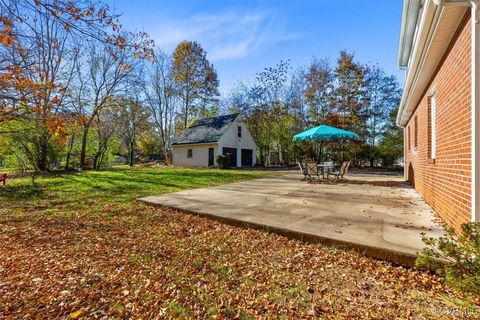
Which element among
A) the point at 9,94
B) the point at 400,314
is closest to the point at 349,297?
the point at 400,314

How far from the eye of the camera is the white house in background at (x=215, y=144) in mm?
23203

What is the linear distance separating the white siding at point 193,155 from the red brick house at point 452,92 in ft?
62.5

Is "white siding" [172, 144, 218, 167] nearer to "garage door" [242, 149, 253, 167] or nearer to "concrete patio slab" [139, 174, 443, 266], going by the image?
"garage door" [242, 149, 253, 167]

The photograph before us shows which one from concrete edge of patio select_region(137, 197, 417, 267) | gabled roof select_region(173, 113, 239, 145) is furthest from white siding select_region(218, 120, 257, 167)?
concrete edge of patio select_region(137, 197, 417, 267)

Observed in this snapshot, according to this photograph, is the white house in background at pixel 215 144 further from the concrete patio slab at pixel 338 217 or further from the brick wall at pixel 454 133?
the brick wall at pixel 454 133

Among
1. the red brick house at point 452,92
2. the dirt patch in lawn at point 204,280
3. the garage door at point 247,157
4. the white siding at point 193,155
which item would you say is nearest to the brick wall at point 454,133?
the red brick house at point 452,92

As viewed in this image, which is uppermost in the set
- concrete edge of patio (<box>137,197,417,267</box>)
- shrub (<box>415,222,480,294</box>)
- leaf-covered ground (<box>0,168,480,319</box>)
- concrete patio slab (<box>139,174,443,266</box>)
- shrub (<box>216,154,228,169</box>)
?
shrub (<box>216,154,228,169</box>)

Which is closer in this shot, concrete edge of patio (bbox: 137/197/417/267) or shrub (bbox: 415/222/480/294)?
shrub (bbox: 415/222/480/294)

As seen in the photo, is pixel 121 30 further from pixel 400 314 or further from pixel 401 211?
pixel 401 211

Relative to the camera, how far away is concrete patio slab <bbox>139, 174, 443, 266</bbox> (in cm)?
316

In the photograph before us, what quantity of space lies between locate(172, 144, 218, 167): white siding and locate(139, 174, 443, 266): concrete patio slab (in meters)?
16.7

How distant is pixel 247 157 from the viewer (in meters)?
25.6

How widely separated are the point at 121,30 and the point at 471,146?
571 centimetres

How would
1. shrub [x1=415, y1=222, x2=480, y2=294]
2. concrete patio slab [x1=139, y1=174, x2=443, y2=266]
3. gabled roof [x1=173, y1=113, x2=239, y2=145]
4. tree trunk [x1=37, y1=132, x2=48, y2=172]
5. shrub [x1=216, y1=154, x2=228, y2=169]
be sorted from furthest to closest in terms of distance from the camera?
gabled roof [x1=173, y1=113, x2=239, y2=145]
shrub [x1=216, y1=154, x2=228, y2=169]
tree trunk [x1=37, y1=132, x2=48, y2=172]
concrete patio slab [x1=139, y1=174, x2=443, y2=266]
shrub [x1=415, y1=222, x2=480, y2=294]
